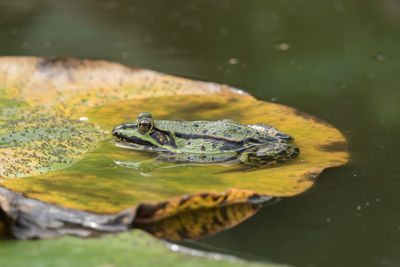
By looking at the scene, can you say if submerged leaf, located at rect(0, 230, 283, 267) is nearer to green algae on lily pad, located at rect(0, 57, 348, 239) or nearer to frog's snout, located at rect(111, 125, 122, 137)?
green algae on lily pad, located at rect(0, 57, 348, 239)

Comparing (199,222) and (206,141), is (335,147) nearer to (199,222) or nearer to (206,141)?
(206,141)

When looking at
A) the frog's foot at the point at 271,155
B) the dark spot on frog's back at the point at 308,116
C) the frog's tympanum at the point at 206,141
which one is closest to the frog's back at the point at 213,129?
the frog's tympanum at the point at 206,141

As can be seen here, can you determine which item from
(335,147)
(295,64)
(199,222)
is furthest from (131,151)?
(295,64)

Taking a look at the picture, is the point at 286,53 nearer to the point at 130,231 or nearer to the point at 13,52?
the point at 13,52

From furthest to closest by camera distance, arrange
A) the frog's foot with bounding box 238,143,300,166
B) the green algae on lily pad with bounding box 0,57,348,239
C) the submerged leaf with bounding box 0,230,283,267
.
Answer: the frog's foot with bounding box 238,143,300,166 < the green algae on lily pad with bounding box 0,57,348,239 < the submerged leaf with bounding box 0,230,283,267

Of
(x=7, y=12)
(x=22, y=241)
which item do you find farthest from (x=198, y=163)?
(x=7, y=12)

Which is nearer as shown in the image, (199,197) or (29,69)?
(199,197)

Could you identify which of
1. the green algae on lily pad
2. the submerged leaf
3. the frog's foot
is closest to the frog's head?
the green algae on lily pad
